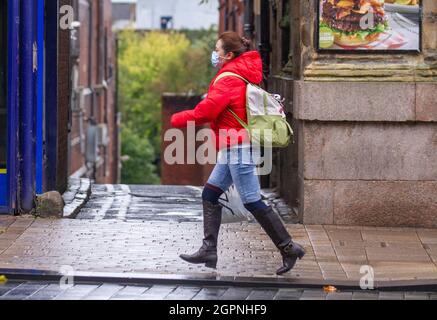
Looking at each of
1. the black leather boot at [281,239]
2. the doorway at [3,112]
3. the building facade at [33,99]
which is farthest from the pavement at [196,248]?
the building facade at [33,99]

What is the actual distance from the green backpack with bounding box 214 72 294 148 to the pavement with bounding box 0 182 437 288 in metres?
1.07

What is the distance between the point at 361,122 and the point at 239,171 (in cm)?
314

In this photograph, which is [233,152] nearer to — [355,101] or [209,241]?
[209,241]

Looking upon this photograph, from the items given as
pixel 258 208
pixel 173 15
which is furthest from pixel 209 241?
pixel 173 15

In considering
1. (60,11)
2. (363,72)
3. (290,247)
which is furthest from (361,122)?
(60,11)

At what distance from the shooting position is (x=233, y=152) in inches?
372

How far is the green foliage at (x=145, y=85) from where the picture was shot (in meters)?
61.0

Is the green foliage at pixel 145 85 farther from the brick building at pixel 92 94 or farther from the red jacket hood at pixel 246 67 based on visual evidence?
the red jacket hood at pixel 246 67

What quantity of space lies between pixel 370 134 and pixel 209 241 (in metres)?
3.26

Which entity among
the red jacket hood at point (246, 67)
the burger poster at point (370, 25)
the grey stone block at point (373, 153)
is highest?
the burger poster at point (370, 25)

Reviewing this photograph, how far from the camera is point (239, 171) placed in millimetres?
9469

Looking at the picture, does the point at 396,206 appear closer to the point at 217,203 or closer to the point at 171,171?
the point at 217,203

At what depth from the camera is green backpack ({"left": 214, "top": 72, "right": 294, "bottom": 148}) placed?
9445 mm

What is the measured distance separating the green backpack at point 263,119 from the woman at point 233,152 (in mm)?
40
